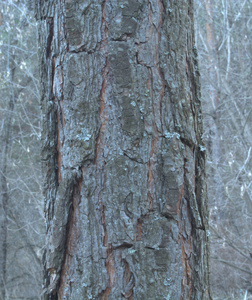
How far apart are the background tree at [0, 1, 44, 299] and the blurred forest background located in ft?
0.06

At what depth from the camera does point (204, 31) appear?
7.43 meters

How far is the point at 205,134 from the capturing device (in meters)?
6.61

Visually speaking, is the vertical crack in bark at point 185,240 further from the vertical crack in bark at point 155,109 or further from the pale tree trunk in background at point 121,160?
the vertical crack in bark at point 155,109

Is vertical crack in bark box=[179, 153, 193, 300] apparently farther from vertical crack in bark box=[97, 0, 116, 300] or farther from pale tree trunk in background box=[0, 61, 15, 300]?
pale tree trunk in background box=[0, 61, 15, 300]

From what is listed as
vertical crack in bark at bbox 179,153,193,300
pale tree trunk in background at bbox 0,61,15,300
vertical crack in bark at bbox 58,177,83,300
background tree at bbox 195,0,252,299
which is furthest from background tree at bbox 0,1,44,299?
vertical crack in bark at bbox 179,153,193,300

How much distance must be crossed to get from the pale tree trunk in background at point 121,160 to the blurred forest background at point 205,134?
14.2 ft

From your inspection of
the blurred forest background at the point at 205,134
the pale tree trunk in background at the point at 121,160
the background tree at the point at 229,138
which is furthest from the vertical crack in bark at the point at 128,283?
the blurred forest background at the point at 205,134

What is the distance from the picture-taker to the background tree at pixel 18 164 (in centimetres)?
674

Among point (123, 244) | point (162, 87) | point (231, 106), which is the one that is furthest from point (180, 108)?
point (231, 106)

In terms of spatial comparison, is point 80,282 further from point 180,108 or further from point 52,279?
point 180,108

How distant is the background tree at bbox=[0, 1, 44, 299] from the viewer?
674 centimetres

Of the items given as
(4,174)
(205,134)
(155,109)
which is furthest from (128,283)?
(4,174)

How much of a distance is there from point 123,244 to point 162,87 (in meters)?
0.51

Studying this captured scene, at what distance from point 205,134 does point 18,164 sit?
3832mm
